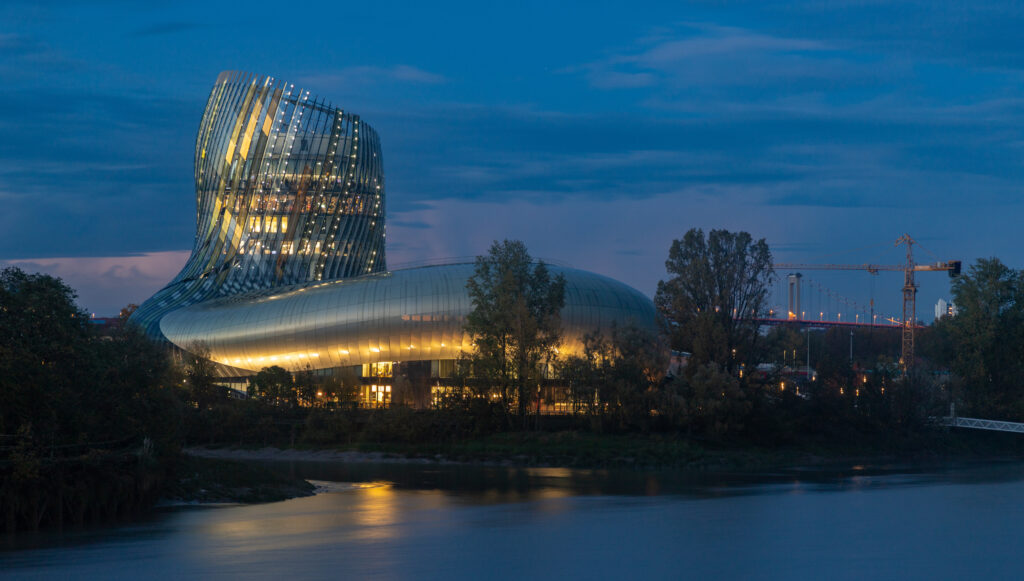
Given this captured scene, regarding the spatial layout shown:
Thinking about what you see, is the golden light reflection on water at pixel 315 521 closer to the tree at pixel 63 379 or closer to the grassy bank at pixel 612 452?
the tree at pixel 63 379

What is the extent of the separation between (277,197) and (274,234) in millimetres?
3595

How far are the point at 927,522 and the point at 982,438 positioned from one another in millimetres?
48875

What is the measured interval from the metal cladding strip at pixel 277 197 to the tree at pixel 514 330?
41.8 metres

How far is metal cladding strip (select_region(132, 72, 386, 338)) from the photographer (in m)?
112

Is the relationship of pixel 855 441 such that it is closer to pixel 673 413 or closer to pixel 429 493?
pixel 673 413

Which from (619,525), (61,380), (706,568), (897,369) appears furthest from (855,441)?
(61,380)

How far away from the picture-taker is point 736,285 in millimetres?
74562

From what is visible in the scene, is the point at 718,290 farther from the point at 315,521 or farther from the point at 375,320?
the point at 315,521

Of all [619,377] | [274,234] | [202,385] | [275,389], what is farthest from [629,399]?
[274,234]

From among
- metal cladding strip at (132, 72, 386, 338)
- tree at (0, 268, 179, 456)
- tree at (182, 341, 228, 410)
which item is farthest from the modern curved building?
tree at (0, 268, 179, 456)

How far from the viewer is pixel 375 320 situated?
89812mm

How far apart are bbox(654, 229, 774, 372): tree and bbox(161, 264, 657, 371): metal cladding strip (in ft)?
42.6

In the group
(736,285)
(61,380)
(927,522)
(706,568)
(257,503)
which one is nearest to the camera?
(706,568)

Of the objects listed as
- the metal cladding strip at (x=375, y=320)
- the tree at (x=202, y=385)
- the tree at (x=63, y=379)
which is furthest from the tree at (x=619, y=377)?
the tree at (x=63, y=379)
